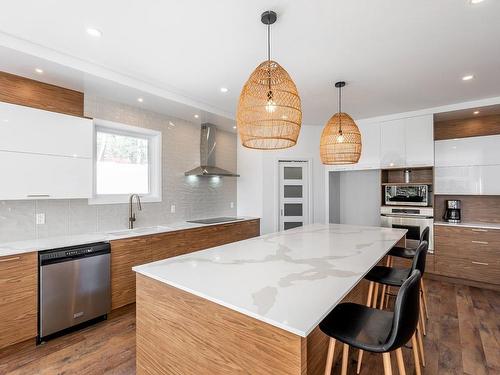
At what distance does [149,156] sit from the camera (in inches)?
153

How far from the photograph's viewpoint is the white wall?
4.92m

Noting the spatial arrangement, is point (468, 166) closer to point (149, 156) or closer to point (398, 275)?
point (398, 275)

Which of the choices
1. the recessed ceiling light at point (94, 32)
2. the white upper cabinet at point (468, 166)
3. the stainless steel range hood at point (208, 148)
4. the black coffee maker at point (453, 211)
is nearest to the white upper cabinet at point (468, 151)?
the white upper cabinet at point (468, 166)

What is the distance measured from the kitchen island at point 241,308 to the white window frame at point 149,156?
1.94 meters

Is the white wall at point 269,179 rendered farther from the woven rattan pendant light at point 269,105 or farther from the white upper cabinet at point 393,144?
the woven rattan pendant light at point 269,105

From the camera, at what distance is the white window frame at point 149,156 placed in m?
3.26

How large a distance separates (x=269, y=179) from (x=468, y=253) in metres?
3.17

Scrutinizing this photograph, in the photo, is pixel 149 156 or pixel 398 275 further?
pixel 149 156

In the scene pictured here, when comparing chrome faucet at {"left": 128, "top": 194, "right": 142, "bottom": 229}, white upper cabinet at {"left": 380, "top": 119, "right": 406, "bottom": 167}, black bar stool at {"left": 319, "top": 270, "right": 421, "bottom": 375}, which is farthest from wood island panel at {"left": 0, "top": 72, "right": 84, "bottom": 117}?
white upper cabinet at {"left": 380, "top": 119, "right": 406, "bottom": 167}

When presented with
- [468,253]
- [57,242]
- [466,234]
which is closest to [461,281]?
[468,253]

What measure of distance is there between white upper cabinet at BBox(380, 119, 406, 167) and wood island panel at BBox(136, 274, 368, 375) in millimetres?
3462

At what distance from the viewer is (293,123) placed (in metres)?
1.75

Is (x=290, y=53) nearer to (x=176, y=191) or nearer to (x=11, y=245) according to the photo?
(x=176, y=191)

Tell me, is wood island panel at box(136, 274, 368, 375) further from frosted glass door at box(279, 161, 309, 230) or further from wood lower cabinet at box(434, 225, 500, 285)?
frosted glass door at box(279, 161, 309, 230)
